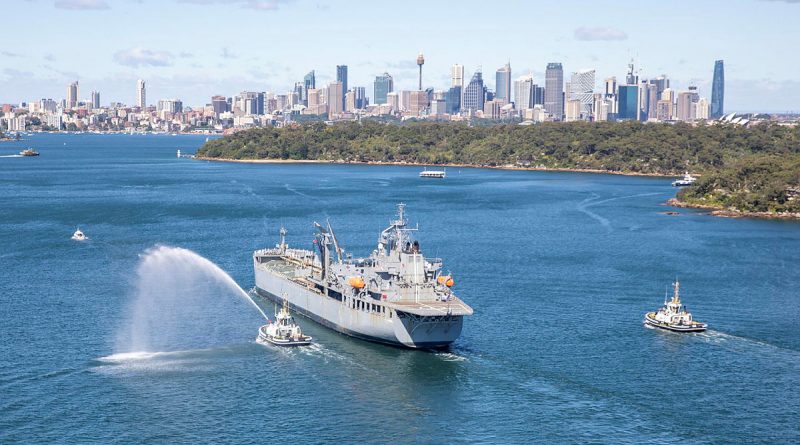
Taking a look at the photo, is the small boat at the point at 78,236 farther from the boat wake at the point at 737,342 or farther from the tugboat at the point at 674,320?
the boat wake at the point at 737,342

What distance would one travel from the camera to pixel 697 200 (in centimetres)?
12612

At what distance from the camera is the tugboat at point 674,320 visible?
Answer: 56.0 meters

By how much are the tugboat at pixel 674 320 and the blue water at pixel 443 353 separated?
1.07 m

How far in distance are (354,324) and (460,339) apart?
18.6 feet

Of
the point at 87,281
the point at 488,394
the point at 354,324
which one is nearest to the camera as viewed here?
the point at 488,394

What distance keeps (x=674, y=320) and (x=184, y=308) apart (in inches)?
1101

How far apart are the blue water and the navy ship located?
0.95 m

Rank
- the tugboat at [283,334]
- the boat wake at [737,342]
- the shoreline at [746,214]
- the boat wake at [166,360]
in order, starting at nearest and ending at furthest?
the boat wake at [166,360] < the tugboat at [283,334] < the boat wake at [737,342] < the shoreline at [746,214]

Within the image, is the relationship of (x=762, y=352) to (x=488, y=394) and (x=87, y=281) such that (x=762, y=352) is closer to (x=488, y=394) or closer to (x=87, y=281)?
(x=488, y=394)

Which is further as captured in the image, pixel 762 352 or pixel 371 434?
pixel 762 352

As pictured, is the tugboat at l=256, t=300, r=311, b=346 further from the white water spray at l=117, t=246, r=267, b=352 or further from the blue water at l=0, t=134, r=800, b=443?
the white water spray at l=117, t=246, r=267, b=352

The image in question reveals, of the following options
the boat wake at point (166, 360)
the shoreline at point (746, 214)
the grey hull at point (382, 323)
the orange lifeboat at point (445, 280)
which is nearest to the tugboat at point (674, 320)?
the orange lifeboat at point (445, 280)

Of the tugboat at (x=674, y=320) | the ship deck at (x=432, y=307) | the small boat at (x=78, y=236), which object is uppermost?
the ship deck at (x=432, y=307)

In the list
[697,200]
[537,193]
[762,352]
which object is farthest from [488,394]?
[537,193]
